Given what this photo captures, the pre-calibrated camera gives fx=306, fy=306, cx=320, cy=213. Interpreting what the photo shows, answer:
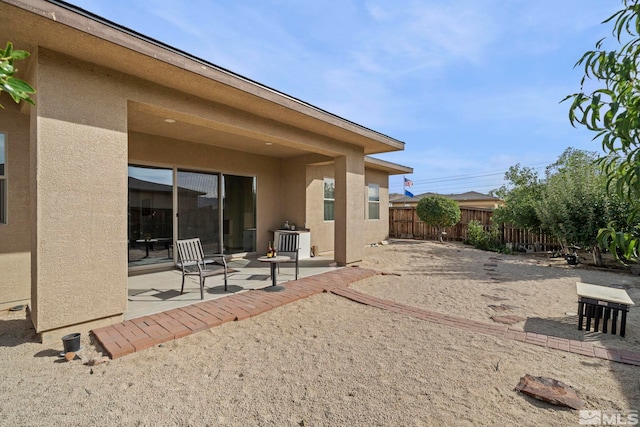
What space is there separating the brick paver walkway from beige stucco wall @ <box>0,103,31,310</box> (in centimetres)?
221

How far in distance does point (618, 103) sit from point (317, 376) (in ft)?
9.17

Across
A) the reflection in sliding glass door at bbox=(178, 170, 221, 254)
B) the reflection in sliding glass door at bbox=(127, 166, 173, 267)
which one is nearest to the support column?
the reflection in sliding glass door at bbox=(178, 170, 221, 254)

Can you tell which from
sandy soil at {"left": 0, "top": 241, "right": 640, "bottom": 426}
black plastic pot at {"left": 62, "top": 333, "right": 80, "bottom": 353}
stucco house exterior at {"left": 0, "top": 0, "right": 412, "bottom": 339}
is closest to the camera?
sandy soil at {"left": 0, "top": 241, "right": 640, "bottom": 426}

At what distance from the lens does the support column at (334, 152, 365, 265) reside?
7.29 meters

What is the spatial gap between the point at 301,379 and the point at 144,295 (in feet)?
11.1

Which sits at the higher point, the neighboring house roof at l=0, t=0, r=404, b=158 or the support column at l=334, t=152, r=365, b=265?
the neighboring house roof at l=0, t=0, r=404, b=158

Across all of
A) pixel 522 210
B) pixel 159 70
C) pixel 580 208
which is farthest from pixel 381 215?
pixel 159 70

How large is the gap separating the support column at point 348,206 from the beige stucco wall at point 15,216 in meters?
5.62

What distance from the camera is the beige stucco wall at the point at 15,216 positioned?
14.7 ft

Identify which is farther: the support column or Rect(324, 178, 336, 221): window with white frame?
Rect(324, 178, 336, 221): window with white frame

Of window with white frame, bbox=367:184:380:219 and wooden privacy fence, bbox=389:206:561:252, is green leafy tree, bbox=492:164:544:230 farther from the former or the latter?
window with white frame, bbox=367:184:380:219

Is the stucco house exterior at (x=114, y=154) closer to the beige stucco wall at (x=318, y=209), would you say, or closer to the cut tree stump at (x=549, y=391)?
the beige stucco wall at (x=318, y=209)

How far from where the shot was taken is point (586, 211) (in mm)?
8203

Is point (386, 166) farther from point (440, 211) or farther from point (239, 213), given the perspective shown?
point (239, 213)
